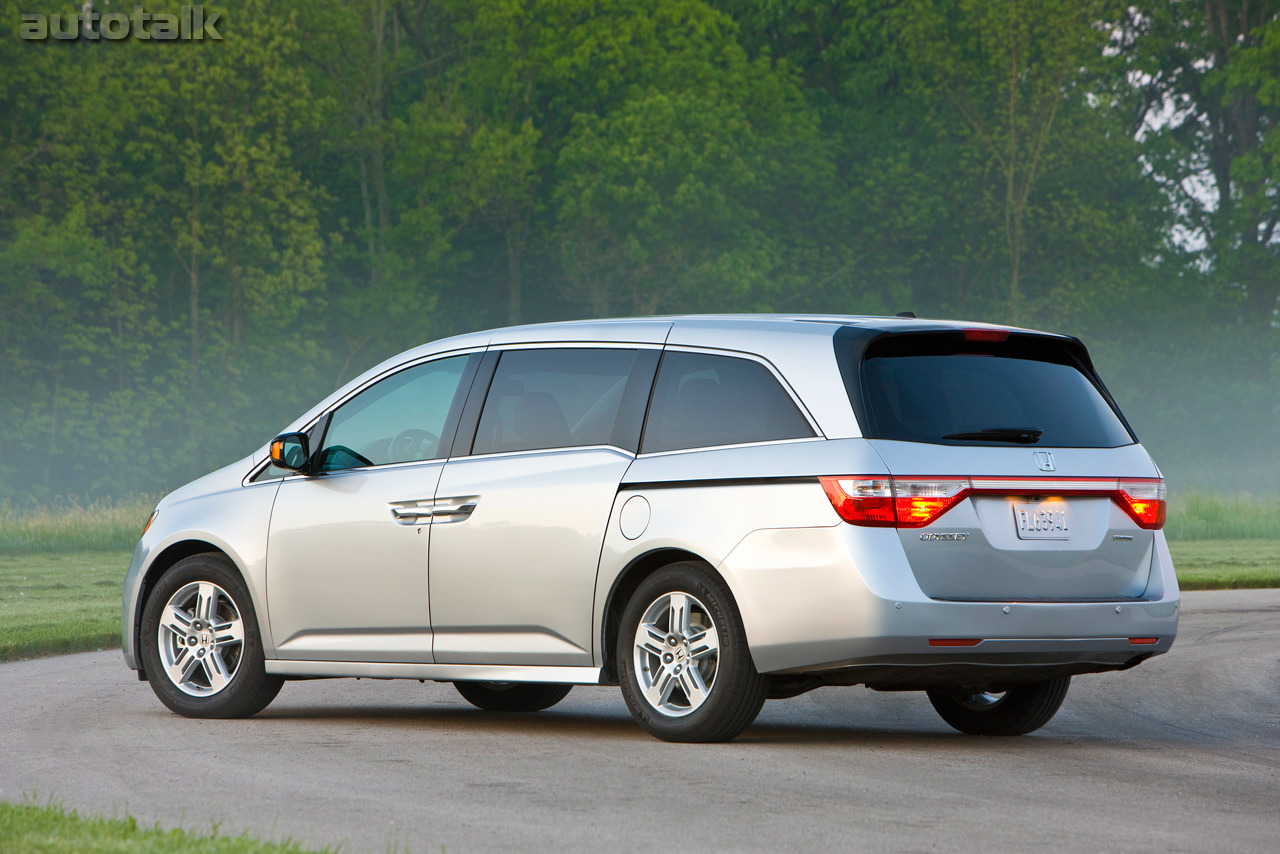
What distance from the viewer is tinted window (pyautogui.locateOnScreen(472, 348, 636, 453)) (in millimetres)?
8836

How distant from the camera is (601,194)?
205ft

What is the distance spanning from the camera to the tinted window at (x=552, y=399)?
8836 millimetres

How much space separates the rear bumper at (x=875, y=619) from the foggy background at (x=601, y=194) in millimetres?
52869

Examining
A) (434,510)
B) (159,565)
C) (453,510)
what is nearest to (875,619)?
(453,510)

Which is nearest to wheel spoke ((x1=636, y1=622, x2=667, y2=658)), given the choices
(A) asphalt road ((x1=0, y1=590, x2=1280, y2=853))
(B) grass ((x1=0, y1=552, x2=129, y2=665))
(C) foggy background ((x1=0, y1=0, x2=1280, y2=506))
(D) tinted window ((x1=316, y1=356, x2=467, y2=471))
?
(A) asphalt road ((x1=0, y1=590, x2=1280, y2=853))

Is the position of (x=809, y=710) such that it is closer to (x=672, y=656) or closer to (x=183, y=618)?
(x=672, y=656)

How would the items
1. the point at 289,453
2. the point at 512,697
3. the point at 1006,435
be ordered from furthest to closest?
the point at 512,697 < the point at 289,453 < the point at 1006,435

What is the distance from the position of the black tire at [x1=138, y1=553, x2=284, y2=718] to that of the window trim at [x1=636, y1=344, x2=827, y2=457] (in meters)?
2.57

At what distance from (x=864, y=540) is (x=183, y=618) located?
412 cm

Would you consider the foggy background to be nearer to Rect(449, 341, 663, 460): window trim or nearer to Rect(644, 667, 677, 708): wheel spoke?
Rect(449, 341, 663, 460): window trim

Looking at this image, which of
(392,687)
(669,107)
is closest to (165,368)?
(669,107)

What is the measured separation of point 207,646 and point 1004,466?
4479mm

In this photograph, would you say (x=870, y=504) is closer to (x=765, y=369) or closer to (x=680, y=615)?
(x=765, y=369)

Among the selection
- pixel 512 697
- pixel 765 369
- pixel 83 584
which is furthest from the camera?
pixel 83 584
